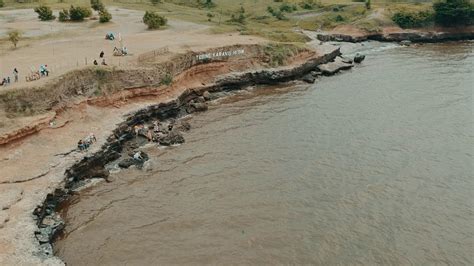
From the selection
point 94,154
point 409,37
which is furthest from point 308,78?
point 409,37

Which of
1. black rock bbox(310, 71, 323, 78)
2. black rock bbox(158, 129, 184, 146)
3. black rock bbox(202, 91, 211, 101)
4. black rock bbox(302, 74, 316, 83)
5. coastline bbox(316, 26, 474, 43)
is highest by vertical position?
coastline bbox(316, 26, 474, 43)

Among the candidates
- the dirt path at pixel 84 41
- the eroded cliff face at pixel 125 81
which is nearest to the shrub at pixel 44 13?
the dirt path at pixel 84 41

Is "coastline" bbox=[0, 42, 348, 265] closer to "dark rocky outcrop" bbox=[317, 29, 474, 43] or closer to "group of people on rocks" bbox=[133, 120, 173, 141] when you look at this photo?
"group of people on rocks" bbox=[133, 120, 173, 141]

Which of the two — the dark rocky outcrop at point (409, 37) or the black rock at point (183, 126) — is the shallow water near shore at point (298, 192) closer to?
the black rock at point (183, 126)

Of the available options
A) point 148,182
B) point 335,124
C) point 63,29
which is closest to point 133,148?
point 148,182

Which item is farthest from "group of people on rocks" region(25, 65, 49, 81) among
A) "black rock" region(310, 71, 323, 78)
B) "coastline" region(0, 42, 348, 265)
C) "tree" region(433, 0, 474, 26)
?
"tree" region(433, 0, 474, 26)
